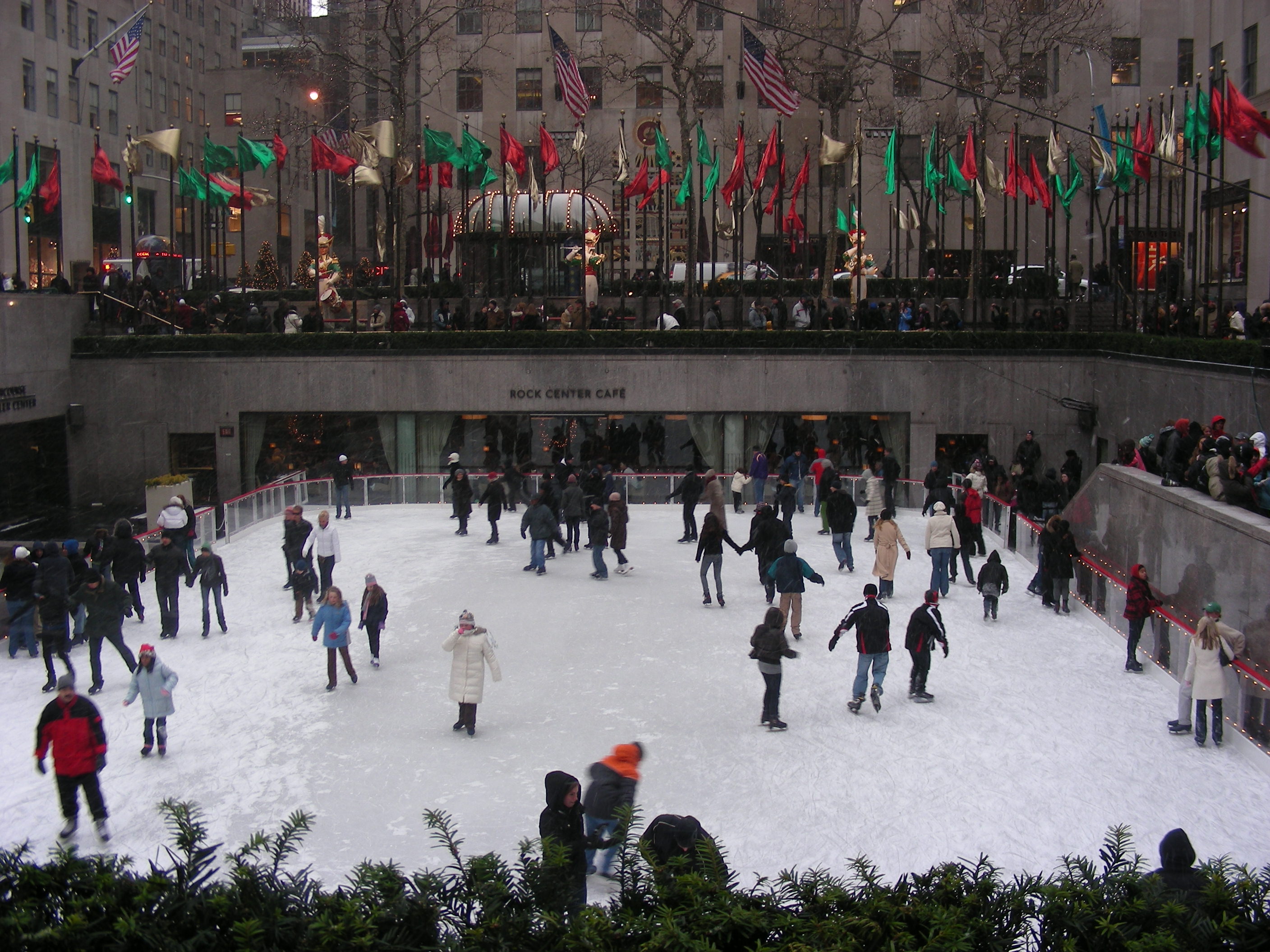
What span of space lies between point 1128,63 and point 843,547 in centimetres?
3483

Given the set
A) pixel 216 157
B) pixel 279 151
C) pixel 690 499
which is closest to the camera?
pixel 690 499

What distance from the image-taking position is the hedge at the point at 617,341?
28.9 metres

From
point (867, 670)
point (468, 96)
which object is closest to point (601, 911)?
point (867, 670)

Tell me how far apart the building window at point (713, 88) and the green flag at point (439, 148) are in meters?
15.2

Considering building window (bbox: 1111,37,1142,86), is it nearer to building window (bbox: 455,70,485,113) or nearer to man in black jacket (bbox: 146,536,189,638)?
building window (bbox: 455,70,485,113)

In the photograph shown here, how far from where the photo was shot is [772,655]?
39.0ft

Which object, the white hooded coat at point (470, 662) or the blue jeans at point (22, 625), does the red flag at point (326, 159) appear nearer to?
the blue jeans at point (22, 625)

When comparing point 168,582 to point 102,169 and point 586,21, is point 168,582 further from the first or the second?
point 586,21

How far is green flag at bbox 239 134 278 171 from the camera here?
1211 inches

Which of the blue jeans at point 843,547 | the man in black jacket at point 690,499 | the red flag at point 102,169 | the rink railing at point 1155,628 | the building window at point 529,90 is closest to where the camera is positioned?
the rink railing at point 1155,628

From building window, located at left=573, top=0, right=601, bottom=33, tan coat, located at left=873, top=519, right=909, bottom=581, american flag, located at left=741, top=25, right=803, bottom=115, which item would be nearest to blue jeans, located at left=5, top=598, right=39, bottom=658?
tan coat, located at left=873, top=519, right=909, bottom=581

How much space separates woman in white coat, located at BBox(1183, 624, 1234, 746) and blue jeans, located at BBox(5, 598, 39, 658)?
39.1 feet

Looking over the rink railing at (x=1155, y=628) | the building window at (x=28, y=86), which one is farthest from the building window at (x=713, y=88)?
the rink railing at (x=1155, y=628)

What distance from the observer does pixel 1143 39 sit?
45.8m
